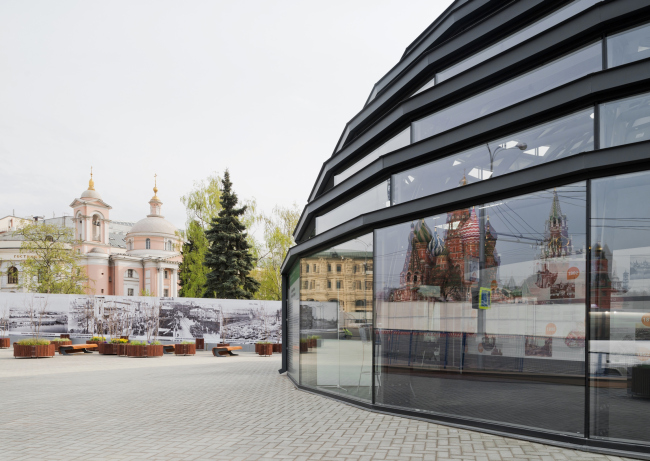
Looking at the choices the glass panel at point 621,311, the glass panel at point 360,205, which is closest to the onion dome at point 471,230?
the glass panel at point 621,311

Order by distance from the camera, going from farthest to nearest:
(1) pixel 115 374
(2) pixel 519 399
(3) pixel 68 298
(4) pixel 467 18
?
(3) pixel 68 298
(1) pixel 115 374
(4) pixel 467 18
(2) pixel 519 399

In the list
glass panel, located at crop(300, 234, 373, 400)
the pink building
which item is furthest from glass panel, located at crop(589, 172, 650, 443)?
the pink building

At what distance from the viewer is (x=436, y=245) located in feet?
28.8

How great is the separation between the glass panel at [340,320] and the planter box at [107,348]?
49.1 ft

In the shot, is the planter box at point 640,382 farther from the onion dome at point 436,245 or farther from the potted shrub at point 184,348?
the potted shrub at point 184,348

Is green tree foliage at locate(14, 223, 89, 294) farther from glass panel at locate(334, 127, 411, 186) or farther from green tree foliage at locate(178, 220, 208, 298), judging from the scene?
glass panel at locate(334, 127, 411, 186)

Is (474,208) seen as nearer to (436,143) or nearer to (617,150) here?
(436,143)

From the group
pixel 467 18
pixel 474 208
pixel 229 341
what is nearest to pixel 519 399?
pixel 474 208

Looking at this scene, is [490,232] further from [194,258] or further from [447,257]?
[194,258]

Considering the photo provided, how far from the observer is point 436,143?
898 centimetres

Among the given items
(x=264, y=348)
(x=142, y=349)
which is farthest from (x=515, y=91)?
(x=142, y=349)

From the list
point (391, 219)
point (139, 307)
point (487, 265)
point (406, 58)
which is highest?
point (406, 58)

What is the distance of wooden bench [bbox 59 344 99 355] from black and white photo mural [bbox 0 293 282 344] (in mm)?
1777

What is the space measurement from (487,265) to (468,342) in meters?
1.15
